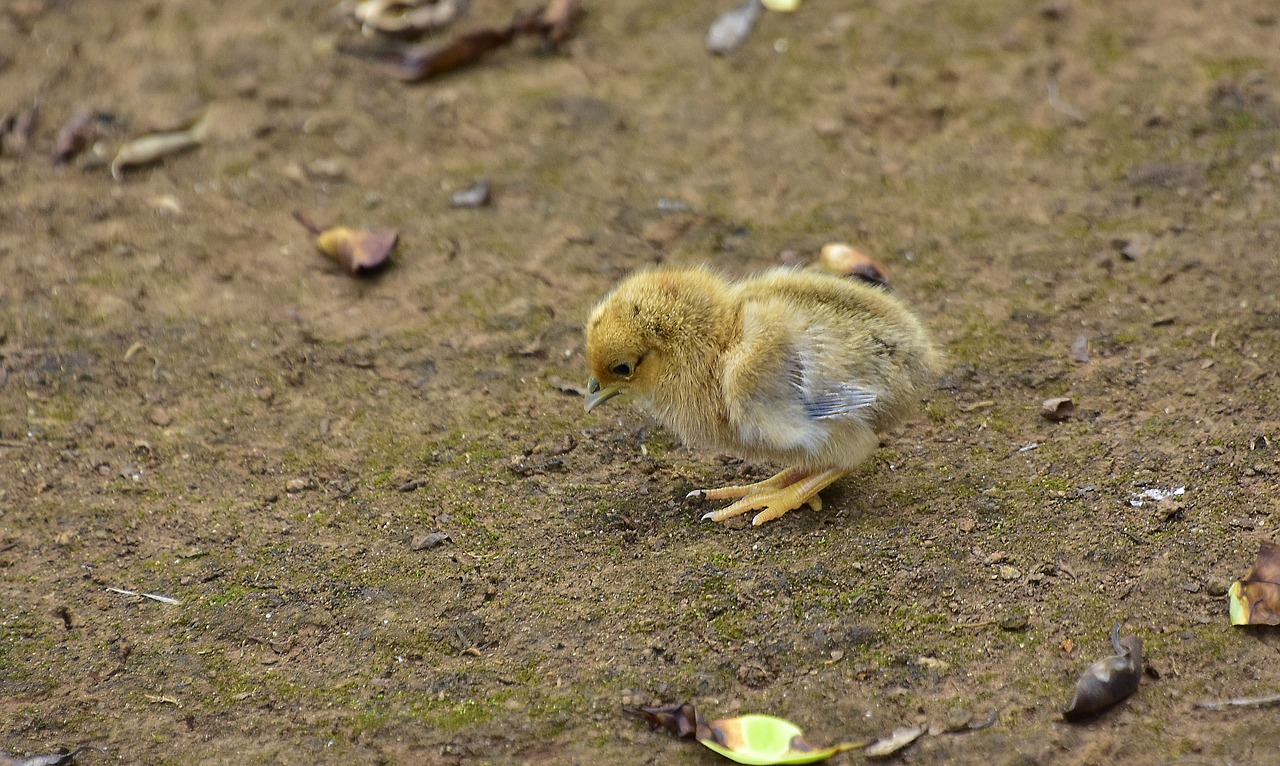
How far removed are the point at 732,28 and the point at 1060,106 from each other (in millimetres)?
1872

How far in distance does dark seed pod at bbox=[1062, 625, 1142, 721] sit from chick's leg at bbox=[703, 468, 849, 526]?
1.08 meters

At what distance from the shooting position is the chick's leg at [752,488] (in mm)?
4000

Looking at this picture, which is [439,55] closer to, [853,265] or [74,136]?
[74,136]

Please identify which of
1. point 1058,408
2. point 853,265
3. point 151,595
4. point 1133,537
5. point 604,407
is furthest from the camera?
point 853,265

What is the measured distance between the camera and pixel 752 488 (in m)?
4.00

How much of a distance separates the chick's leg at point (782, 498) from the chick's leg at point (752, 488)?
0.01 meters

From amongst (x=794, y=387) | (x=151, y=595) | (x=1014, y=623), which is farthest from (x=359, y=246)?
(x=1014, y=623)

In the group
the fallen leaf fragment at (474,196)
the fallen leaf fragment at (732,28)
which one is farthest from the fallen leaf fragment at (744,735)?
the fallen leaf fragment at (732,28)

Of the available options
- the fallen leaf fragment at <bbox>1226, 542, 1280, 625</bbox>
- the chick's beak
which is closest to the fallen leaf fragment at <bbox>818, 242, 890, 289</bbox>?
the chick's beak

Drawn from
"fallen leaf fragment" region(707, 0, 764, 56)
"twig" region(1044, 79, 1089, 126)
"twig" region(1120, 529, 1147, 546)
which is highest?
"twig" region(1044, 79, 1089, 126)

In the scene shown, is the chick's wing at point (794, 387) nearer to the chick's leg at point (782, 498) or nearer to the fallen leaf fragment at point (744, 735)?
the chick's leg at point (782, 498)

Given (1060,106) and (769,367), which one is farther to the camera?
(1060,106)

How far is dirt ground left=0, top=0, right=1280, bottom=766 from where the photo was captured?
3.26 m

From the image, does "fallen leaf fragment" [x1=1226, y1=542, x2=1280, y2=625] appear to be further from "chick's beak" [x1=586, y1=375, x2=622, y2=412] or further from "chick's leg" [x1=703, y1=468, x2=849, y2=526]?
"chick's beak" [x1=586, y1=375, x2=622, y2=412]
